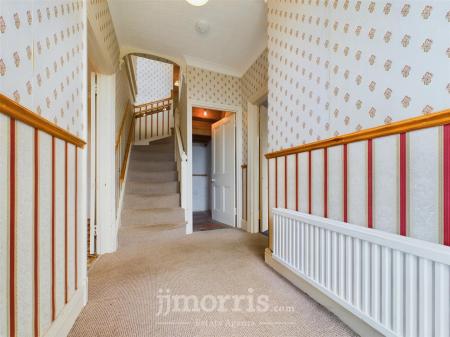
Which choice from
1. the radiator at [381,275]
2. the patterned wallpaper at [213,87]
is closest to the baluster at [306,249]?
the radiator at [381,275]

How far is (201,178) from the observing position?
5.71 meters

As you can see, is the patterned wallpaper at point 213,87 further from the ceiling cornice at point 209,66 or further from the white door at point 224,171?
the white door at point 224,171

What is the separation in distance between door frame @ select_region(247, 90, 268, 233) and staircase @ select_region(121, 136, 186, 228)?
1.03 metres

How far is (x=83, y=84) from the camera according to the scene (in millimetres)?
1507

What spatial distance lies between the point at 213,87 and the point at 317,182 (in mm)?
2596

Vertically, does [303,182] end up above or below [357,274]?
above

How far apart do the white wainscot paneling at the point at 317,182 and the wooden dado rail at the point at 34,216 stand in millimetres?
1506

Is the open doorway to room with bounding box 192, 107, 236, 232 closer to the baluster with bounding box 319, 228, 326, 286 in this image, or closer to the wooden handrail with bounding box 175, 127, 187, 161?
the wooden handrail with bounding box 175, 127, 187, 161

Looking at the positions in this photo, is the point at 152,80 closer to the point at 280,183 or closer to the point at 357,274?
the point at 280,183

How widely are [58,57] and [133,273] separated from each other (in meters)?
1.67

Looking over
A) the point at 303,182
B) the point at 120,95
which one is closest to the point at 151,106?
the point at 120,95

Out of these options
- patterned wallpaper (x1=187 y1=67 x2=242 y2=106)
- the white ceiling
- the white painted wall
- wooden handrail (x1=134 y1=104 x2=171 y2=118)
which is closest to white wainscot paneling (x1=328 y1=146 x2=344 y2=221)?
Result: the white ceiling

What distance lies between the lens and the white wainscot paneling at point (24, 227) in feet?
2.65

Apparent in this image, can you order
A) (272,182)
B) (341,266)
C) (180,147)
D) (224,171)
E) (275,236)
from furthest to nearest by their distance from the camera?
1. (224,171)
2. (180,147)
3. (272,182)
4. (275,236)
5. (341,266)
